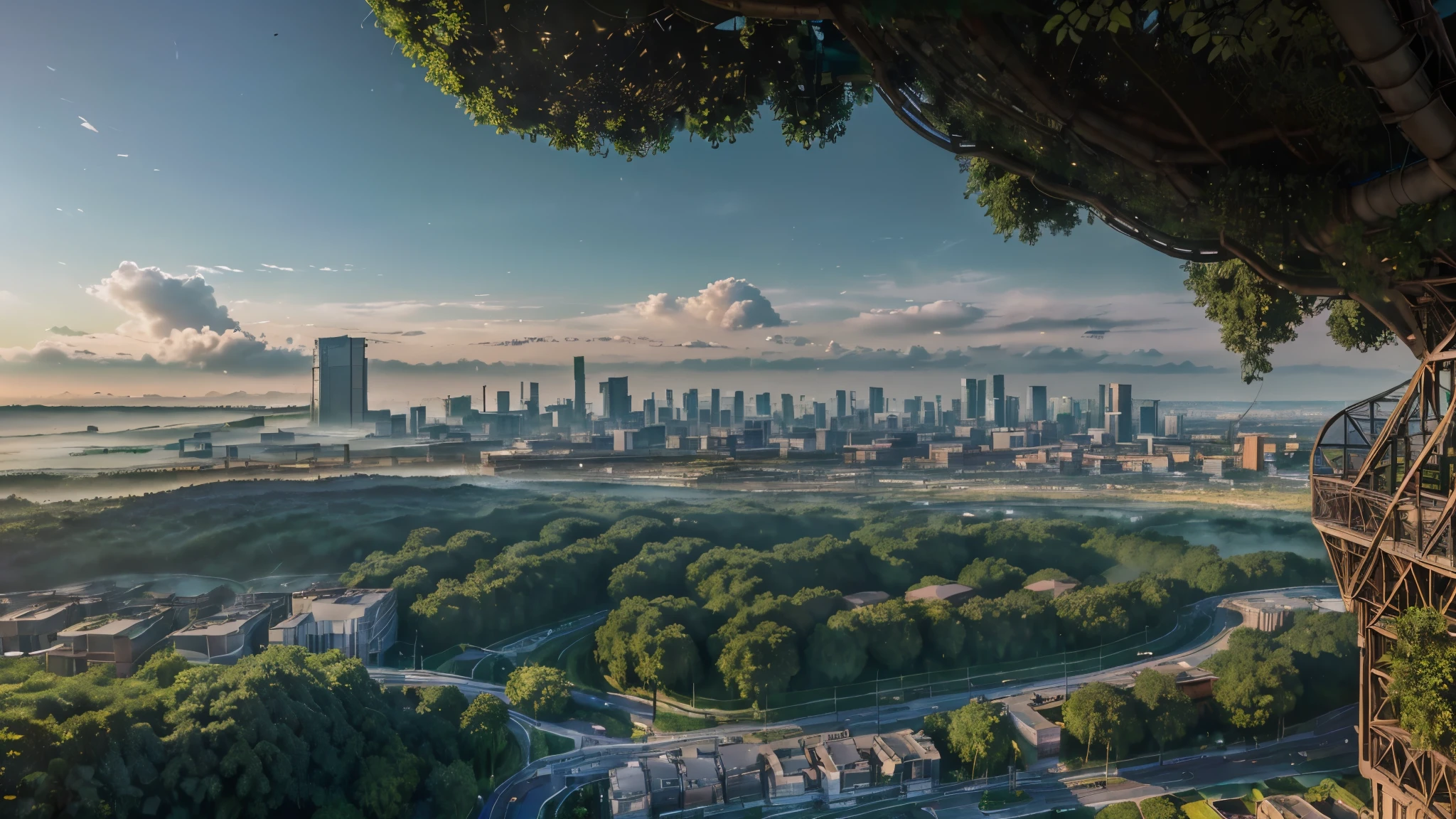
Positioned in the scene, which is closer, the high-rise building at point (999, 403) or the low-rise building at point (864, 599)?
the low-rise building at point (864, 599)

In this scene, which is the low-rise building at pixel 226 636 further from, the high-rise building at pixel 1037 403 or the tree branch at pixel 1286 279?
the high-rise building at pixel 1037 403

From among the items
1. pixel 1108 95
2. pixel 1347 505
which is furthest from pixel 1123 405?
pixel 1108 95

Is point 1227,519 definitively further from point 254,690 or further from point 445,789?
point 254,690

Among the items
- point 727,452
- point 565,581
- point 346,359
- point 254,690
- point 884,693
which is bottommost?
point 884,693

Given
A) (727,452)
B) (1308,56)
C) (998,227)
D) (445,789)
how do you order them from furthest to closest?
(727,452) → (445,789) → (998,227) → (1308,56)

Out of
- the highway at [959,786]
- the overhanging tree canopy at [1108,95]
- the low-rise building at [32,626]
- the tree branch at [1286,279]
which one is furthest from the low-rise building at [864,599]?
the low-rise building at [32,626]

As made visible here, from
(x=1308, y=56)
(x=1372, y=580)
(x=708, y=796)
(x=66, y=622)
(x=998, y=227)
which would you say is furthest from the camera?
(x=66, y=622)

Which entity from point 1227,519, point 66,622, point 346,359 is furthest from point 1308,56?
point 1227,519
